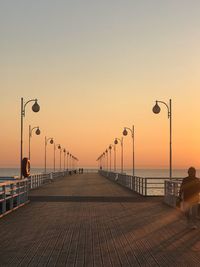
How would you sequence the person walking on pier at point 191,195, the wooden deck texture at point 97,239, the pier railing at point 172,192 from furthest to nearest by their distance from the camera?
1. the pier railing at point 172,192
2. the person walking on pier at point 191,195
3. the wooden deck texture at point 97,239

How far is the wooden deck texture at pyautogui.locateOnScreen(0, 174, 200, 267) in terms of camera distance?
36.4 ft

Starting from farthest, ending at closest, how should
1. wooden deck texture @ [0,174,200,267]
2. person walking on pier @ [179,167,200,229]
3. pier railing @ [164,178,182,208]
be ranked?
1. pier railing @ [164,178,182,208]
2. person walking on pier @ [179,167,200,229]
3. wooden deck texture @ [0,174,200,267]

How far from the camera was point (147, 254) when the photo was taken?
11.8m

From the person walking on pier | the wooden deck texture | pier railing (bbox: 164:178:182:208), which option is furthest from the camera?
pier railing (bbox: 164:178:182:208)

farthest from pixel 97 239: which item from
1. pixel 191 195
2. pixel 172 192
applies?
pixel 172 192

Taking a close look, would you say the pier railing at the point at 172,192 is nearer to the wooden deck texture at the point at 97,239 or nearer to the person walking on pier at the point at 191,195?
the wooden deck texture at the point at 97,239

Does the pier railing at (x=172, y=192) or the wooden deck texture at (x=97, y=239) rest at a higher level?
the pier railing at (x=172, y=192)

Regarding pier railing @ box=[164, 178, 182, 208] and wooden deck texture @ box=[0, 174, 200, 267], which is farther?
pier railing @ box=[164, 178, 182, 208]

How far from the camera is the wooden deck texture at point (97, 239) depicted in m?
11.1

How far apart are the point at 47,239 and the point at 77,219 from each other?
5.02 meters

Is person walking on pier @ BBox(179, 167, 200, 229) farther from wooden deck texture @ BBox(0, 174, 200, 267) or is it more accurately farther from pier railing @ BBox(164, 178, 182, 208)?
pier railing @ BBox(164, 178, 182, 208)

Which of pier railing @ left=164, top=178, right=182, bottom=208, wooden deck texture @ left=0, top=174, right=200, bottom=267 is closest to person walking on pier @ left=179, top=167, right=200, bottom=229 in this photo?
wooden deck texture @ left=0, top=174, right=200, bottom=267

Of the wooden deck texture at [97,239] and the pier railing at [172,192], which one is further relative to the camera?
the pier railing at [172,192]

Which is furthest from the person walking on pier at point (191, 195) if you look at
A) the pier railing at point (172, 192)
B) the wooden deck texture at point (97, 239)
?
the pier railing at point (172, 192)
